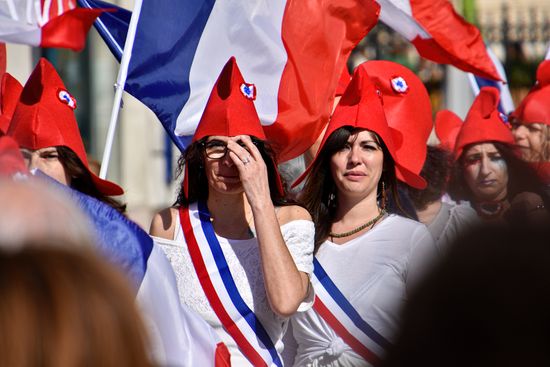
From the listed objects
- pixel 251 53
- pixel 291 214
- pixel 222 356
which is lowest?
pixel 222 356

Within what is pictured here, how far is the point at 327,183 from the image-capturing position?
4066mm

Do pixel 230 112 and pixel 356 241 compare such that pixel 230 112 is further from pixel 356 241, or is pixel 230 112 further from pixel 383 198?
pixel 383 198

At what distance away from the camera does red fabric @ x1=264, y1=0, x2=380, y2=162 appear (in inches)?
175

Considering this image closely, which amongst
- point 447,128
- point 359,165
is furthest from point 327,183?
point 447,128

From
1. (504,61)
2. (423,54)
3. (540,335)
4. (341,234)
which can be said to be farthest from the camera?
(504,61)

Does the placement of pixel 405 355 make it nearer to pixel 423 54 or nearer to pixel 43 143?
→ pixel 43 143

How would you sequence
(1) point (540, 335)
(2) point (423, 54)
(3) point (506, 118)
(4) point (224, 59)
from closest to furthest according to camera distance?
(1) point (540, 335)
(4) point (224, 59)
(2) point (423, 54)
(3) point (506, 118)

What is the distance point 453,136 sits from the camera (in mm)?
5863

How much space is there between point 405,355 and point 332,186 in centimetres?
288

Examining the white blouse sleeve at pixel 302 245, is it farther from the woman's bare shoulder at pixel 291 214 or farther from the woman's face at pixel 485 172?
the woman's face at pixel 485 172

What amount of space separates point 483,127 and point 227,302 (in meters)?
2.15

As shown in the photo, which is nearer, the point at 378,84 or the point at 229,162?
the point at 229,162

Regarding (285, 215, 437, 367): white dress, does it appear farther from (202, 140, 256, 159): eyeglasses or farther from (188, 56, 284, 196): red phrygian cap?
(202, 140, 256, 159): eyeglasses

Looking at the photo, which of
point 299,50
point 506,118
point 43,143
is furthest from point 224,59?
point 506,118
